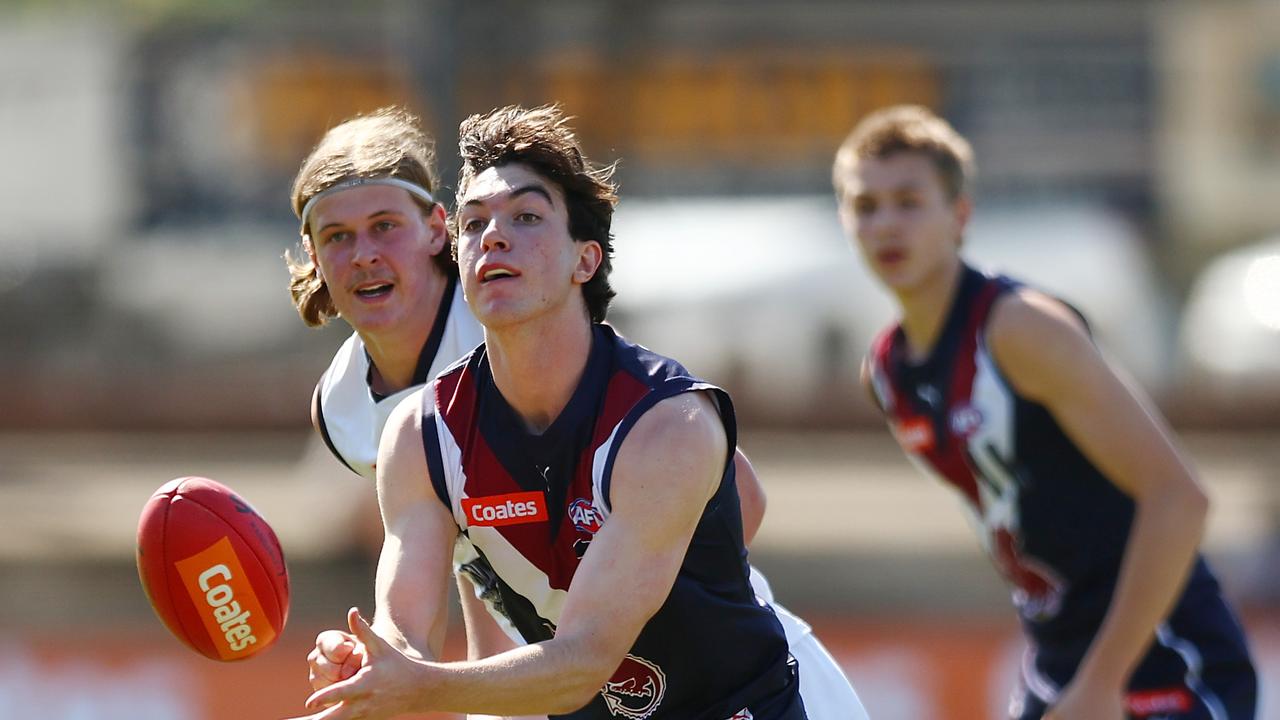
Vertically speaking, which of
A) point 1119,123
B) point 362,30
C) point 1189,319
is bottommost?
point 1189,319

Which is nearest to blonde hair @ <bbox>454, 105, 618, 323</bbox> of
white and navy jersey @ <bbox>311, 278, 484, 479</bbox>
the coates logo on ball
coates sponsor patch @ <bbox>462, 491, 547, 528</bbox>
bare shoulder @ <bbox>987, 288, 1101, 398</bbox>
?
coates sponsor patch @ <bbox>462, 491, 547, 528</bbox>

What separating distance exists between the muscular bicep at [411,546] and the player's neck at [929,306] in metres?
1.68

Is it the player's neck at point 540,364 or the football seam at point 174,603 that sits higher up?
the player's neck at point 540,364

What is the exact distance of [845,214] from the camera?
503cm

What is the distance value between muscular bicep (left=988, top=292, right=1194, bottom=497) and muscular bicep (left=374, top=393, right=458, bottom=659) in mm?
1647

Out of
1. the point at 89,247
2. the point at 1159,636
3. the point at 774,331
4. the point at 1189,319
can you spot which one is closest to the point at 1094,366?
the point at 1159,636

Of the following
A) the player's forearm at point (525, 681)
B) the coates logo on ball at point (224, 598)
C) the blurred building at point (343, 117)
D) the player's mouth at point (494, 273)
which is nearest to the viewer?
the player's forearm at point (525, 681)

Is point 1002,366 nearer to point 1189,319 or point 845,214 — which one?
point 845,214

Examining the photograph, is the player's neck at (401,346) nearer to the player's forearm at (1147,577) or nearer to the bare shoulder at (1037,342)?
the bare shoulder at (1037,342)

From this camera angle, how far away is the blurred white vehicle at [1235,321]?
17438mm

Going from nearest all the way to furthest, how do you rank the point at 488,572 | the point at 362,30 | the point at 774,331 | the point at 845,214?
1. the point at 488,572
2. the point at 845,214
3. the point at 774,331
4. the point at 362,30

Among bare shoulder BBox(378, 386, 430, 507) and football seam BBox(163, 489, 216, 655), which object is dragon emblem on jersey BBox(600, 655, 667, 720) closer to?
bare shoulder BBox(378, 386, 430, 507)

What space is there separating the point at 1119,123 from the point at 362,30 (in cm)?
1039

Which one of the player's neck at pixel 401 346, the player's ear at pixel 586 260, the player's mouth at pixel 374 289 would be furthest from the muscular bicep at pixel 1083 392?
the player's mouth at pixel 374 289
